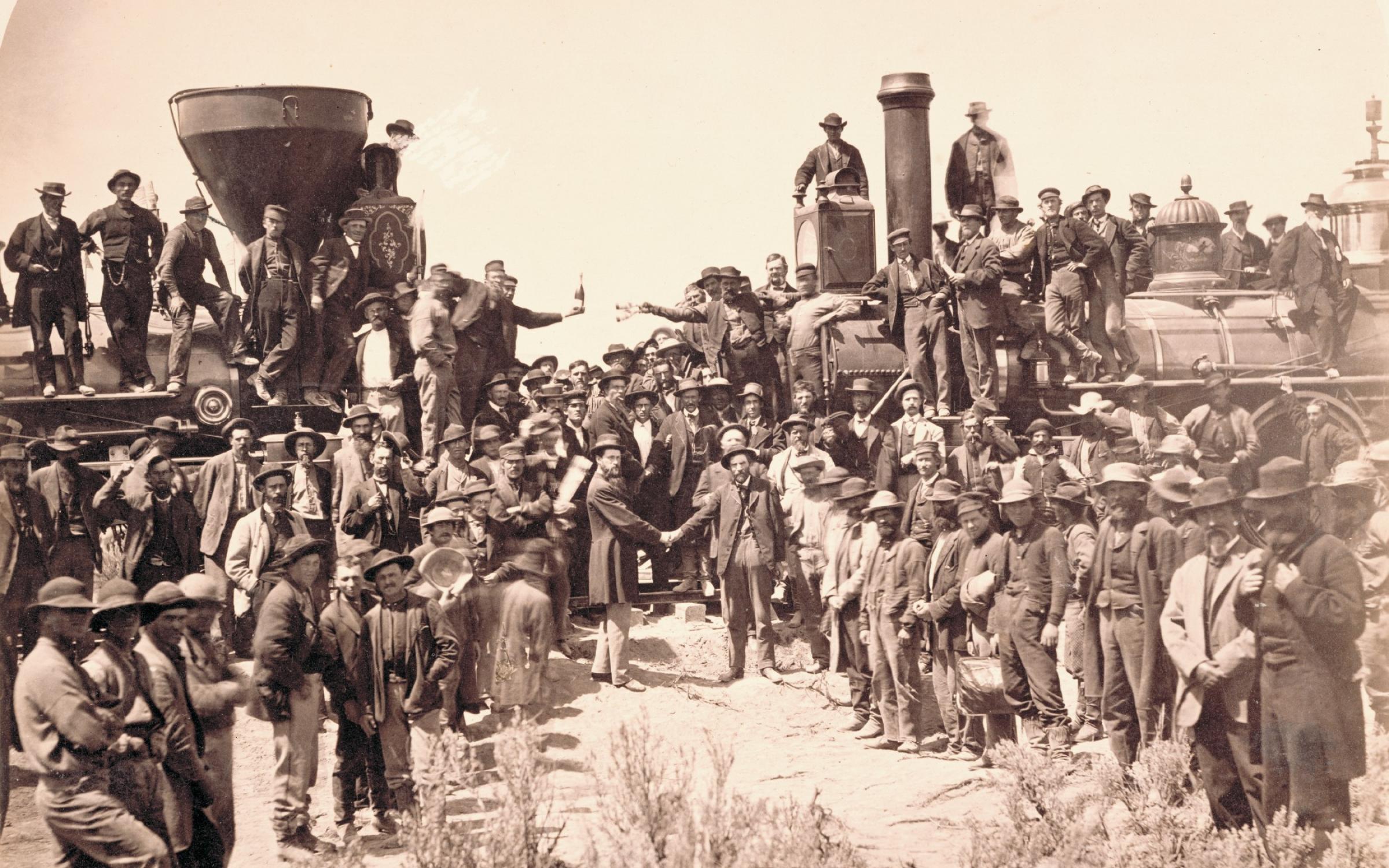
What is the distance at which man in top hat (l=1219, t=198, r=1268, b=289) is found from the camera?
65.0ft

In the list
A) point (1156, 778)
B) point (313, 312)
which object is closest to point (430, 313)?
point (313, 312)

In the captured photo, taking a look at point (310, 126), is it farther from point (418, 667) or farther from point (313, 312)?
point (418, 667)

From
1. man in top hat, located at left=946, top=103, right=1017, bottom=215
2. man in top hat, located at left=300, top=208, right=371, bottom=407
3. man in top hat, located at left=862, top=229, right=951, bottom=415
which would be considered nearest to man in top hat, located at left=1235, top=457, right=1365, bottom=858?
man in top hat, located at left=862, top=229, right=951, bottom=415

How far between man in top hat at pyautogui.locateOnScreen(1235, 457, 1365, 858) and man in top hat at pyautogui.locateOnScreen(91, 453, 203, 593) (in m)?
7.99

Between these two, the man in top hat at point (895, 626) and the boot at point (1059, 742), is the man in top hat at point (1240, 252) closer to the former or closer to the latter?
the man in top hat at point (895, 626)

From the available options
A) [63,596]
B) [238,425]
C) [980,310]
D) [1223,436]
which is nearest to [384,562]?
[63,596]

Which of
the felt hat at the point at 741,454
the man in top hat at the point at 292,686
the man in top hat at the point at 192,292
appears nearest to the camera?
the man in top hat at the point at 292,686

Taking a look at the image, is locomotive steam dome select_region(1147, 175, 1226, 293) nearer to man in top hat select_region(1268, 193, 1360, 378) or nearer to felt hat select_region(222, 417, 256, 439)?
man in top hat select_region(1268, 193, 1360, 378)

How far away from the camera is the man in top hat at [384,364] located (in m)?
14.2

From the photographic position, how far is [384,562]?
9.56m

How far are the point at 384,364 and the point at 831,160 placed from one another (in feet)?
18.2

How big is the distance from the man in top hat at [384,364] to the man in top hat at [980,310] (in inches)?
201

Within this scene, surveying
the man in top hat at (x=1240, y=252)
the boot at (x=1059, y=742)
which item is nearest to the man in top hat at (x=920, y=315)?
the boot at (x=1059, y=742)

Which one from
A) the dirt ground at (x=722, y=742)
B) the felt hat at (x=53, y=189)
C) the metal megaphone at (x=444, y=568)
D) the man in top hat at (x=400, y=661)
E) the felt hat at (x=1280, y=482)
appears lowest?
the dirt ground at (x=722, y=742)
